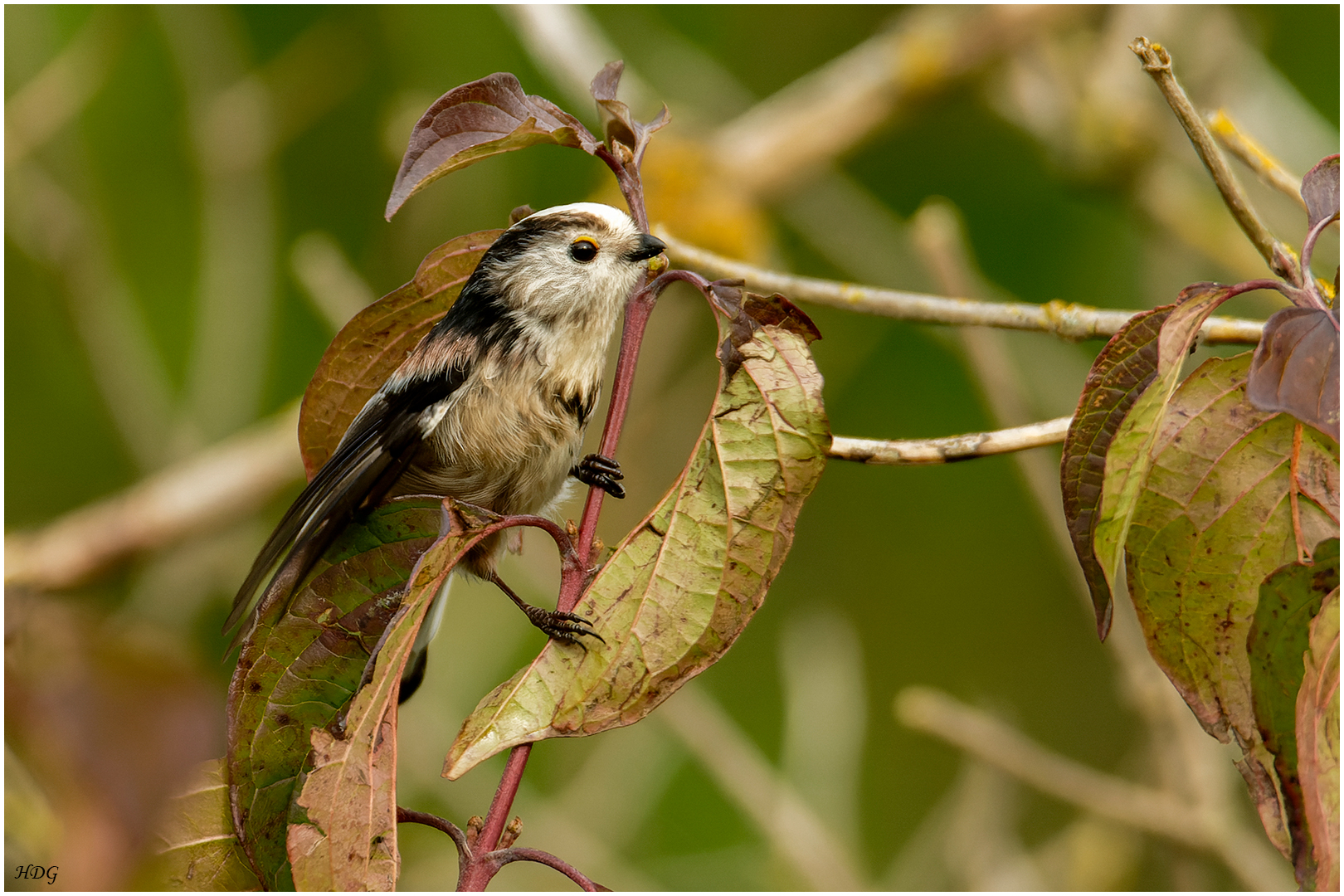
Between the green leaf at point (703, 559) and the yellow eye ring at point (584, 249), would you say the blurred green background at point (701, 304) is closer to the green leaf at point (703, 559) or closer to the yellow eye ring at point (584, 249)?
the yellow eye ring at point (584, 249)

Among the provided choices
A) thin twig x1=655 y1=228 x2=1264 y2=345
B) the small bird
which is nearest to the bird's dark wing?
the small bird

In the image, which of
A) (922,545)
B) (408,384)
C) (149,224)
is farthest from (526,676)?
(149,224)

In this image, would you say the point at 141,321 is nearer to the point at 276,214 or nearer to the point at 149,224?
the point at 149,224

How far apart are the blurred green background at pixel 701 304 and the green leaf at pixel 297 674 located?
1457mm

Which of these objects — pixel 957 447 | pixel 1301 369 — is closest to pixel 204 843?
pixel 957 447

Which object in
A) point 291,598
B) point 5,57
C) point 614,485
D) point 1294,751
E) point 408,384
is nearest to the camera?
point 1294,751

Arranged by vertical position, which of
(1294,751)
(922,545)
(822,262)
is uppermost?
(1294,751)

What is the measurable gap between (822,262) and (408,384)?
280cm

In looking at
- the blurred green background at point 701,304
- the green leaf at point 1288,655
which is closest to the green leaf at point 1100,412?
the green leaf at point 1288,655

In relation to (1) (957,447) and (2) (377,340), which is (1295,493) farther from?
(2) (377,340)

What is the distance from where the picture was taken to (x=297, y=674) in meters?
0.82

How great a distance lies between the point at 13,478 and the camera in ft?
10.4

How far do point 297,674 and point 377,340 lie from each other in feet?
1.14

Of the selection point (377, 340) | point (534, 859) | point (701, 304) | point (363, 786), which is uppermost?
point (377, 340)
